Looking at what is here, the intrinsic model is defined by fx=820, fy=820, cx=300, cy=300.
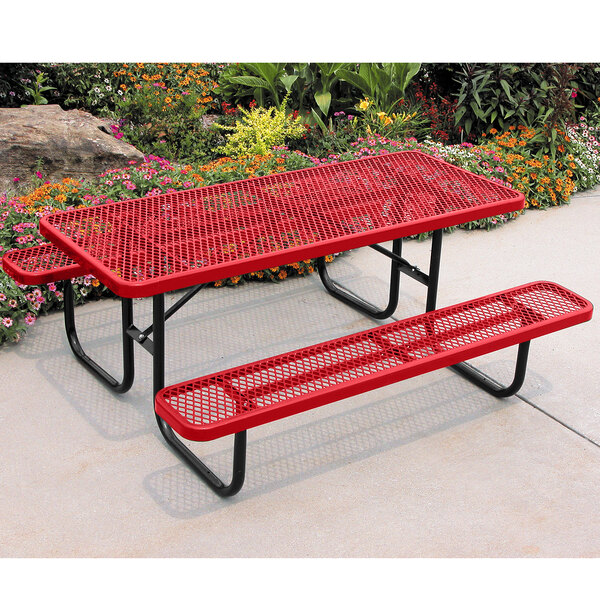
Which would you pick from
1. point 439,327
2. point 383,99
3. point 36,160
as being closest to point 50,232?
point 439,327

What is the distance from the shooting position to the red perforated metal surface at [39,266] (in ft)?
11.9

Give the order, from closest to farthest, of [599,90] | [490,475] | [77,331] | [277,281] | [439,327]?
[490,475] < [439,327] < [77,331] < [277,281] < [599,90]

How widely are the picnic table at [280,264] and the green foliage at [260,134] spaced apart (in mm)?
2336

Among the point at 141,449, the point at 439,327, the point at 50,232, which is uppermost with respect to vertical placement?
the point at 50,232

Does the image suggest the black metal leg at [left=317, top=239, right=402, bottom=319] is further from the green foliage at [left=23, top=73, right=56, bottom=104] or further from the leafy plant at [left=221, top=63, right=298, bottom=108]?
the green foliage at [left=23, top=73, right=56, bottom=104]

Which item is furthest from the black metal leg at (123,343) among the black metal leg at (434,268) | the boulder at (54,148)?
the boulder at (54,148)

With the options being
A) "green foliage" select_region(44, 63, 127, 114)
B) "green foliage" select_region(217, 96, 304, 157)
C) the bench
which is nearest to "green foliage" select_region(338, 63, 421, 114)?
"green foliage" select_region(217, 96, 304, 157)

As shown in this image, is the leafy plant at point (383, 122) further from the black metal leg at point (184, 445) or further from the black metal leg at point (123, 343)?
the black metal leg at point (184, 445)

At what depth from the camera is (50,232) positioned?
11.0ft

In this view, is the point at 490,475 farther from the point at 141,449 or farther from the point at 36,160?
the point at 36,160

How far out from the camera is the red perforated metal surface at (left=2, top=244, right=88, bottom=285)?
11.9ft

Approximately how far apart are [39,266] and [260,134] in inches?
122

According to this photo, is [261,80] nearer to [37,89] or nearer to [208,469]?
[37,89]

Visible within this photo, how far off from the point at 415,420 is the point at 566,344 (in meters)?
1.13
